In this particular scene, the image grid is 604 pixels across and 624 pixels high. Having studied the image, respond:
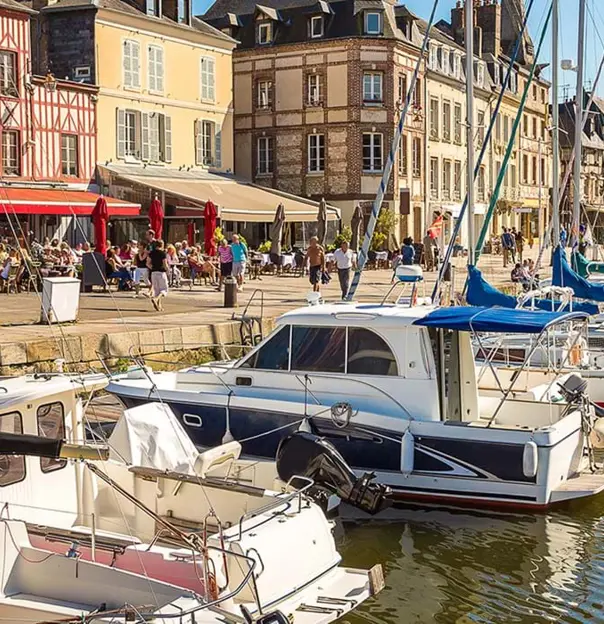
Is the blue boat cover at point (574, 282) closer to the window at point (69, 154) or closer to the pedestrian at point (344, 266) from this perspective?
the pedestrian at point (344, 266)

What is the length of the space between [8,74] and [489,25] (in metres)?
33.6

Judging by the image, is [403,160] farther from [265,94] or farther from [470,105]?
[470,105]

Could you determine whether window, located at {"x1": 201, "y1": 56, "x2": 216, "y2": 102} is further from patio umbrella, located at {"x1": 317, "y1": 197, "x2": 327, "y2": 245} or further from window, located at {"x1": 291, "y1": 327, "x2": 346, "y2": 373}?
window, located at {"x1": 291, "y1": 327, "x2": 346, "y2": 373}

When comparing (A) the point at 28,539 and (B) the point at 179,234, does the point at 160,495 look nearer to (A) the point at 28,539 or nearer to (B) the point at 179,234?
(A) the point at 28,539

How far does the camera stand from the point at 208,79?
39.1 metres

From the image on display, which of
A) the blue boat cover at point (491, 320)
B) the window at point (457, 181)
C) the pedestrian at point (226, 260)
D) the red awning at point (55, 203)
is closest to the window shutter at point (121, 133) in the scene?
the red awning at point (55, 203)

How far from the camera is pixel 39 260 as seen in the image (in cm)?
2428

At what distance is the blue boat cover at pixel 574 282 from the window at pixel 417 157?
27978mm

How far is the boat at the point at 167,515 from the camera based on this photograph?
22.2 feet

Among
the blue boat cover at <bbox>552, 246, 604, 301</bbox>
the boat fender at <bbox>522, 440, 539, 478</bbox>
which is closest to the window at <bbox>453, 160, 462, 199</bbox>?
the blue boat cover at <bbox>552, 246, 604, 301</bbox>

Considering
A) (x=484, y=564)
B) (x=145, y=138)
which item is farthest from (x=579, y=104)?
(x=145, y=138)

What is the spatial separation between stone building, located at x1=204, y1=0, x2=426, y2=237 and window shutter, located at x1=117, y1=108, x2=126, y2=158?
31.5 ft

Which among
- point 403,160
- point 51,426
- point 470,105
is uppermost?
point 403,160

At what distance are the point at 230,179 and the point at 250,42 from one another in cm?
721
